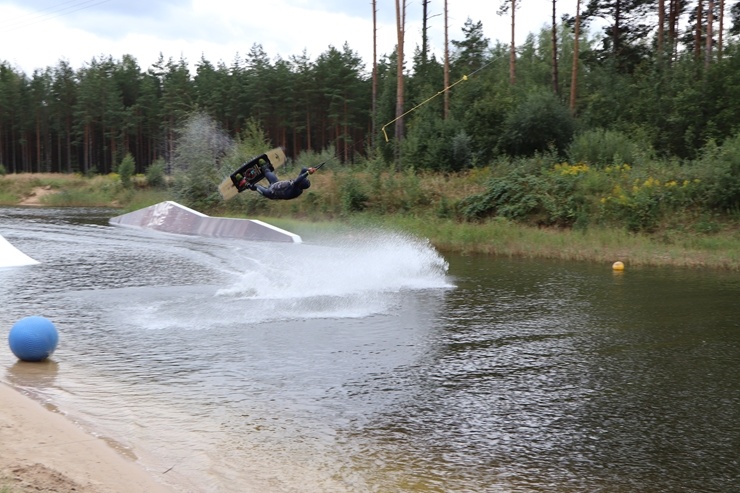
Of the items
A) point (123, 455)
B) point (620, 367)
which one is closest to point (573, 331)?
point (620, 367)

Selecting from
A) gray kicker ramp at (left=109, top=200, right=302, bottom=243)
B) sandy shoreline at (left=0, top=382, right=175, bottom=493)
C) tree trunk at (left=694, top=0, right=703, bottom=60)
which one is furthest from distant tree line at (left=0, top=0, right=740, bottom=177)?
sandy shoreline at (left=0, top=382, right=175, bottom=493)

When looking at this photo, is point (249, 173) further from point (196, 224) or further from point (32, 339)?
point (196, 224)

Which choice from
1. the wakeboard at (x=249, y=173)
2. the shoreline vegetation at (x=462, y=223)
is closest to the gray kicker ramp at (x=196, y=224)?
the shoreline vegetation at (x=462, y=223)

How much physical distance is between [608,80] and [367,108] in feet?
100

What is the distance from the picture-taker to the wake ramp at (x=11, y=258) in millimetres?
19609

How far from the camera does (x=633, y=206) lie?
23.6 m

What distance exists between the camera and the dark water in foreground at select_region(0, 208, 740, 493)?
20.4ft

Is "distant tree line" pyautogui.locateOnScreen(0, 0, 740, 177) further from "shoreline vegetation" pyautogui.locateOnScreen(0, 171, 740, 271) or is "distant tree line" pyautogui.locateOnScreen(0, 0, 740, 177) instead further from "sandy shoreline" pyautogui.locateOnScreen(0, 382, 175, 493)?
"sandy shoreline" pyautogui.locateOnScreen(0, 382, 175, 493)

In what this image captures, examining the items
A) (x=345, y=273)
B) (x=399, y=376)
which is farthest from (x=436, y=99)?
(x=399, y=376)

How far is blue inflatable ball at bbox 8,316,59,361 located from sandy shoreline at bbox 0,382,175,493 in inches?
87.2

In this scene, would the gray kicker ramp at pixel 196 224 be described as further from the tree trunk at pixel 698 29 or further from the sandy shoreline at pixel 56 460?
the tree trunk at pixel 698 29

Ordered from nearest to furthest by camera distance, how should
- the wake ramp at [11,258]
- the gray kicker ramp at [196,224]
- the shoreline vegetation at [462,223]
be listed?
A: the wake ramp at [11,258] → the shoreline vegetation at [462,223] → the gray kicker ramp at [196,224]

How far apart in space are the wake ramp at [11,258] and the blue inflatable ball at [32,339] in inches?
440

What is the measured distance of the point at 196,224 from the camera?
98.7ft
